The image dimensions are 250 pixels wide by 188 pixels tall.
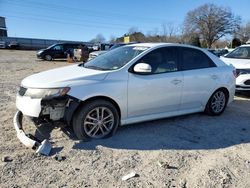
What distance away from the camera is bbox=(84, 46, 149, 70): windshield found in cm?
532

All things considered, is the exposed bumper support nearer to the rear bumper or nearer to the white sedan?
the white sedan

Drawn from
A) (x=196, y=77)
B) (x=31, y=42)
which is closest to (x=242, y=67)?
(x=196, y=77)

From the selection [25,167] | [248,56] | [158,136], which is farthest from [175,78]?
[248,56]

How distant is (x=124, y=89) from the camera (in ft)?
16.3

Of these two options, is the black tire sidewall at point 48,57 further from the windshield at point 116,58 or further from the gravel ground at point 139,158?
the windshield at point 116,58

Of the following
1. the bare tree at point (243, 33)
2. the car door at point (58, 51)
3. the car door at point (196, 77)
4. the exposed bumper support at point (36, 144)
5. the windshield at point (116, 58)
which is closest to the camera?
the exposed bumper support at point (36, 144)

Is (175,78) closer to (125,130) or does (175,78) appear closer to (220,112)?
(125,130)

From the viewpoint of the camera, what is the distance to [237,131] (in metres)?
5.68

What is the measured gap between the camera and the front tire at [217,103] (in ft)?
21.4

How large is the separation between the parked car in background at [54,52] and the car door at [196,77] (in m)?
21.8

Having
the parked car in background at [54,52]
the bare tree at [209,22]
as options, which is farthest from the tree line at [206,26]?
the parked car in background at [54,52]

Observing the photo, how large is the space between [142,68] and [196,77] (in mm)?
1484

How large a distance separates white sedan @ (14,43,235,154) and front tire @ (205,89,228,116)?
0.03m

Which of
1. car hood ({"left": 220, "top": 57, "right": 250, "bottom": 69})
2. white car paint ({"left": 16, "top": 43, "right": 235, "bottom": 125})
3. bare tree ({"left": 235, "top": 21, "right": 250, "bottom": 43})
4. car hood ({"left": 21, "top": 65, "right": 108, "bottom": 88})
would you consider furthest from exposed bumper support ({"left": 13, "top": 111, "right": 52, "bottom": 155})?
bare tree ({"left": 235, "top": 21, "right": 250, "bottom": 43})
